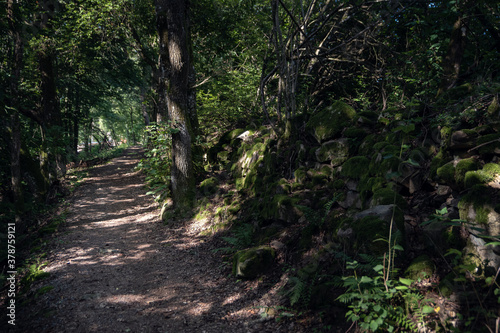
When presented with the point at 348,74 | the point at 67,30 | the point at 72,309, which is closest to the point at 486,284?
the point at 72,309

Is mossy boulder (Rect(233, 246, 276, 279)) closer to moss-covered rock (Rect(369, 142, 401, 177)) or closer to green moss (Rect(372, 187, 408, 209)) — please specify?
green moss (Rect(372, 187, 408, 209))

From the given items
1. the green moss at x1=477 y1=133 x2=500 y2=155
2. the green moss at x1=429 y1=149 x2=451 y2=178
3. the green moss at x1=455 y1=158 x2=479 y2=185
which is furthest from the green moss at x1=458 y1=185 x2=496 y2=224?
the green moss at x1=429 y1=149 x2=451 y2=178

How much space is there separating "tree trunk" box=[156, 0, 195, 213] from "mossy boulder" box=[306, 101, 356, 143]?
4.64 metres

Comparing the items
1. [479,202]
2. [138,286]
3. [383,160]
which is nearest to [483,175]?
[479,202]

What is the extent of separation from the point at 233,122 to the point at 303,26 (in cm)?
521

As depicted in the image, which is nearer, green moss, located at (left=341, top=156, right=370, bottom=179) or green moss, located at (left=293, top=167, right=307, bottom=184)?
green moss, located at (left=341, top=156, right=370, bottom=179)

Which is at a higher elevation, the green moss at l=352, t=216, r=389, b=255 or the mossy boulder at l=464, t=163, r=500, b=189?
the mossy boulder at l=464, t=163, r=500, b=189

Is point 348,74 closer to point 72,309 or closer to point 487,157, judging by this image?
point 487,157

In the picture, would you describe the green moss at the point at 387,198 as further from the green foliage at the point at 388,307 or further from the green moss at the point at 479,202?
the green foliage at the point at 388,307

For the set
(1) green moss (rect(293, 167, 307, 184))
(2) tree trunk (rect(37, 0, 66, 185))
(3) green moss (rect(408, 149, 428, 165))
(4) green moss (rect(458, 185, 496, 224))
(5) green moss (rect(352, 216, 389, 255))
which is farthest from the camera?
(2) tree trunk (rect(37, 0, 66, 185))

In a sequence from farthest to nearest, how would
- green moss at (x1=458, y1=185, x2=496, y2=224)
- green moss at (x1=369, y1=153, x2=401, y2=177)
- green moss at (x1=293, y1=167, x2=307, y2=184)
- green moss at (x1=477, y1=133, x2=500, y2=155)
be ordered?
green moss at (x1=293, y1=167, x2=307, y2=184), green moss at (x1=369, y1=153, x2=401, y2=177), green moss at (x1=477, y1=133, x2=500, y2=155), green moss at (x1=458, y1=185, x2=496, y2=224)

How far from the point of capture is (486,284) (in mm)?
2291

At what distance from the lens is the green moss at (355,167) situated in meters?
4.63

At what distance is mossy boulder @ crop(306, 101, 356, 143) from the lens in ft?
18.7
